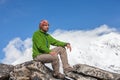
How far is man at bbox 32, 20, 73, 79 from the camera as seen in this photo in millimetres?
22672

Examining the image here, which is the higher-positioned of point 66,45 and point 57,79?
point 66,45

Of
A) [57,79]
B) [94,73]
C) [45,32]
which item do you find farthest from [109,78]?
[45,32]

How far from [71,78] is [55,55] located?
162cm

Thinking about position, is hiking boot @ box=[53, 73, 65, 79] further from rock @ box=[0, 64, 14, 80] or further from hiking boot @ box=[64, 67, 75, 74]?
rock @ box=[0, 64, 14, 80]

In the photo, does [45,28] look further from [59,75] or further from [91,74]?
[91,74]

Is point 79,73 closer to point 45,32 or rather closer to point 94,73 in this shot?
point 94,73

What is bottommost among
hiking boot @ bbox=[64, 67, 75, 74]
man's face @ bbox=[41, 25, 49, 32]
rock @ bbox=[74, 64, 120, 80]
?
rock @ bbox=[74, 64, 120, 80]

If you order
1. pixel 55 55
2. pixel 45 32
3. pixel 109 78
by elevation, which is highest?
pixel 45 32

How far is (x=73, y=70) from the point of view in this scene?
74.9 ft

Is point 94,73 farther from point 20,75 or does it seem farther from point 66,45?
point 20,75

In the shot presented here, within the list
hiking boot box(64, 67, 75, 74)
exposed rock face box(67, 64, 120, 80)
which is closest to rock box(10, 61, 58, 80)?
hiking boot box(64, 67, 75, 74)

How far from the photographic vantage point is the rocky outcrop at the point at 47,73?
22.5m

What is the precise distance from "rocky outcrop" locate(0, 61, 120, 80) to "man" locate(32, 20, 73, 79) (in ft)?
1.16

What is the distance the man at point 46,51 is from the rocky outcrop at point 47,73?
35 cm
